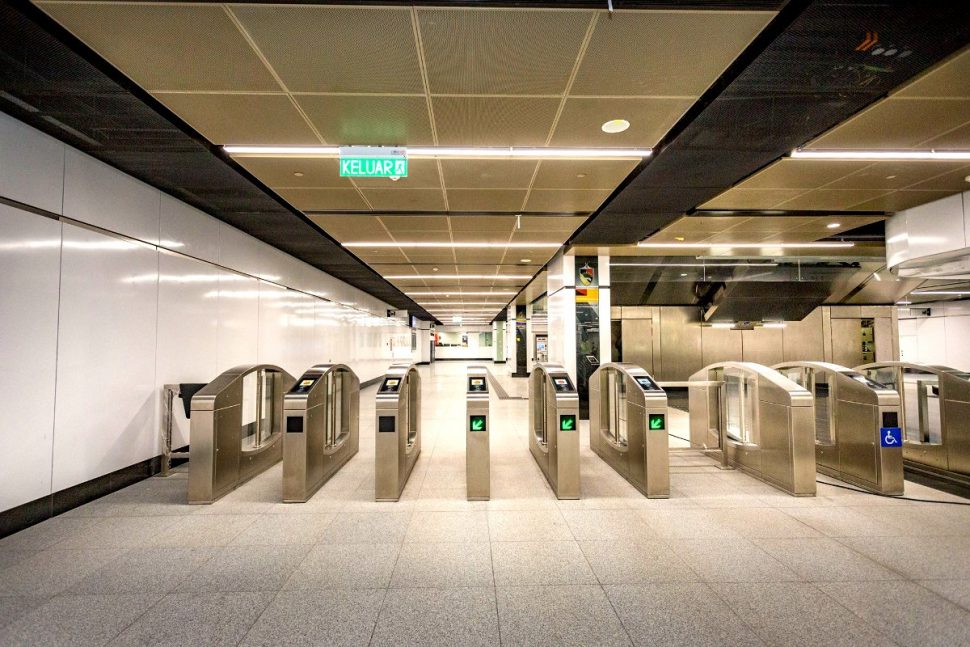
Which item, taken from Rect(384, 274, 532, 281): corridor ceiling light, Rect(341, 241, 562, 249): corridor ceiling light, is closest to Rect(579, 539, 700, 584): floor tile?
Rect(341, 241, 562, 249): corridor ceiling light

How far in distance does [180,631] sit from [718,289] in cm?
1184

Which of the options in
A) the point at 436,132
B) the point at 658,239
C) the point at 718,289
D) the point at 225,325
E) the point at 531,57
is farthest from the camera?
the point at 718,289

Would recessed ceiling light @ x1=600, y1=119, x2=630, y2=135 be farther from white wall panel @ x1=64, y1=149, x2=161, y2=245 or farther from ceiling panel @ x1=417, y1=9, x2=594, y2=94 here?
white wall panel @ x1=64, y1=149, x2=161, y2=245

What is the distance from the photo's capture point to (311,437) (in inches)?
→ 175

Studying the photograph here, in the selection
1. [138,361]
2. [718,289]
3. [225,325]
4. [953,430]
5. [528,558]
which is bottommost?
[528,558]

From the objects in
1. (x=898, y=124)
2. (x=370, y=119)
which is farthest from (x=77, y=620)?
(x=898, y=124)

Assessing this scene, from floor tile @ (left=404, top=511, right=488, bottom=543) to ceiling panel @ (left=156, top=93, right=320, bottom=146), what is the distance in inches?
137

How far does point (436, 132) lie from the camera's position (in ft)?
12.2

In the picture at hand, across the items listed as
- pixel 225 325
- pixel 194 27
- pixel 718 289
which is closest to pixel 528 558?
pixel 194 27

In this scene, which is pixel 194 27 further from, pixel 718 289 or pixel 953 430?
pixel 718 289

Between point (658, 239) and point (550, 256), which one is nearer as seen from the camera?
point (658, 239)

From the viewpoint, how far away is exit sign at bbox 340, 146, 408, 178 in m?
3.88

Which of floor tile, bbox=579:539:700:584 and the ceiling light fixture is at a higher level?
the ceiling light fixture

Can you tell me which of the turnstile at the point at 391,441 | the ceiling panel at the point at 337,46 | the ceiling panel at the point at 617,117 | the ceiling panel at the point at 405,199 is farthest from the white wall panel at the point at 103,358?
the ceiling panel at the point at 617,117
